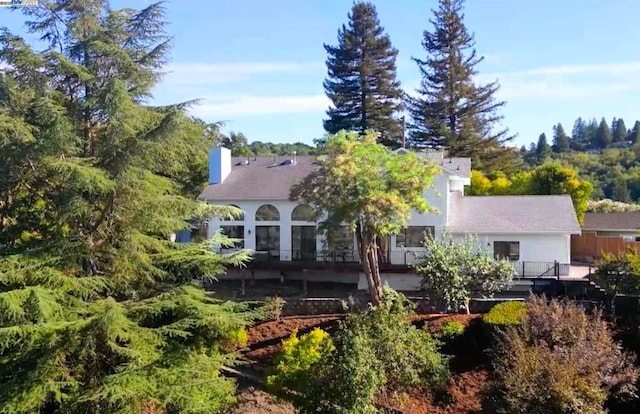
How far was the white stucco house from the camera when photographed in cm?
2427

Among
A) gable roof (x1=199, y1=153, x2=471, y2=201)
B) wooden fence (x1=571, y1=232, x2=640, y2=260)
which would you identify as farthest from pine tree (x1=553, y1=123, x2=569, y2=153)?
gable roof (x1=199, y1=153, x2=471, y2=201)

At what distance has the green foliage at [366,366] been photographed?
1212 centimetres

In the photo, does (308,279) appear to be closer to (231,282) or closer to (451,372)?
(231,282)

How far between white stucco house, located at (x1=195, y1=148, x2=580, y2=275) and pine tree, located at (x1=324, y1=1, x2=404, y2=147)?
21151mm

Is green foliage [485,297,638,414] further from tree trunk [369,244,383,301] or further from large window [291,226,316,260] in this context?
large window [291,226,316,260]

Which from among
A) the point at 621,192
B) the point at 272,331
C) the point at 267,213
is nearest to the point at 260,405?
the point at 272,331

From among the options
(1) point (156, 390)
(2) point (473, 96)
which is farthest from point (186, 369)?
(2) point (473, 96)

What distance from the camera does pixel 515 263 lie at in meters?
24.1

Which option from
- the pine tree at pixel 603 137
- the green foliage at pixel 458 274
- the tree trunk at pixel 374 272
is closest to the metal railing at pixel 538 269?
the green foliage at pixel 458 274

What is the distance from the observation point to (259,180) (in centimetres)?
2786

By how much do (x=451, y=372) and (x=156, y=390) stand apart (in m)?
8.11

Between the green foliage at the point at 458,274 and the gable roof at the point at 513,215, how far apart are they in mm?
5197

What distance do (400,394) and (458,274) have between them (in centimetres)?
624

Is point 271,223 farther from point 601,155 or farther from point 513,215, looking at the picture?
point 601,155
